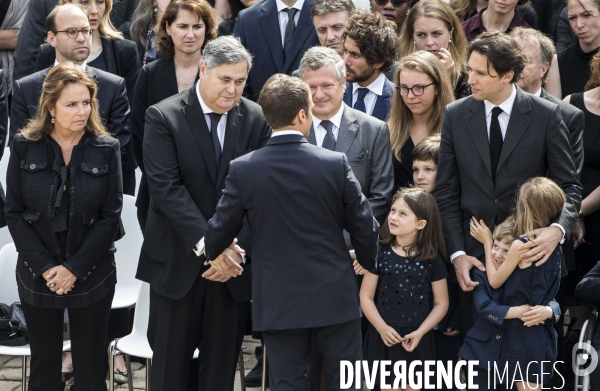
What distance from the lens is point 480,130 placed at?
5.04 metres

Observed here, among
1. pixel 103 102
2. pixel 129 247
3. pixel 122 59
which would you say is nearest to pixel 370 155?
pixel 103 102

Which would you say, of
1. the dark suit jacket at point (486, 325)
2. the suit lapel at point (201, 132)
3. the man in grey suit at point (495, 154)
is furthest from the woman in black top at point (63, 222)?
→ the dark suit jacket at point (486, 325)

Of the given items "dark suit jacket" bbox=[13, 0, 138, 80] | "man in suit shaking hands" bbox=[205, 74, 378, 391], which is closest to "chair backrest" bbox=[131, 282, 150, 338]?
"man in suit shaking hands" bbox=[205, 74, 378, 391]

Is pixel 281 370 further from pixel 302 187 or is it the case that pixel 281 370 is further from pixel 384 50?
pixel 384 50

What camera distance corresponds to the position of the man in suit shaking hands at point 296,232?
4.32m

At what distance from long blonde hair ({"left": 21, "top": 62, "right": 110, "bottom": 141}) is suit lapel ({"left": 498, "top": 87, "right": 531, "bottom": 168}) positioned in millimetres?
2213

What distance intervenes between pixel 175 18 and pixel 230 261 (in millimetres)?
2117

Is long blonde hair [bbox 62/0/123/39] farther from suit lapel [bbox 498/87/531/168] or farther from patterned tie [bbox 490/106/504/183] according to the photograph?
suit lapel [bbox 498/87/531/168]

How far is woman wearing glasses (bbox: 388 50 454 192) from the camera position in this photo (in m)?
5.46

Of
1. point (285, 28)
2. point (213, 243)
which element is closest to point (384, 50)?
point (285, 28)

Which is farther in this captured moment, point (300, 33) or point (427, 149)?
point (300, 33)

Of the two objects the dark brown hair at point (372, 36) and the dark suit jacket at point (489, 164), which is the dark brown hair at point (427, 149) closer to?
the dark suit jacket at point (489, 164)

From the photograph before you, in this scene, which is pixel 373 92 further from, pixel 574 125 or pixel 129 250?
pixel 129 250

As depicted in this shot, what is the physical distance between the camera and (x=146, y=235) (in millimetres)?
5086
